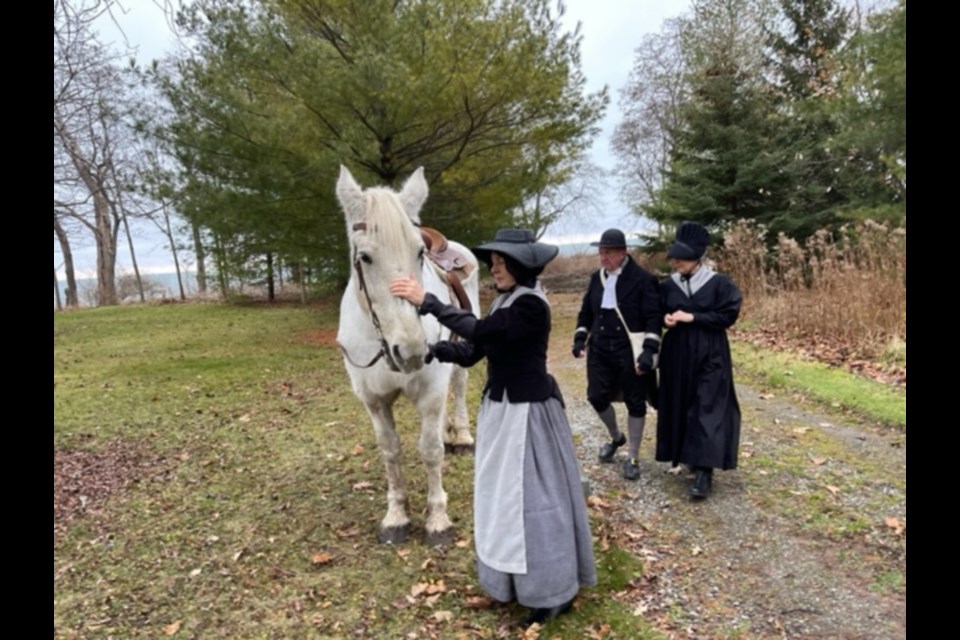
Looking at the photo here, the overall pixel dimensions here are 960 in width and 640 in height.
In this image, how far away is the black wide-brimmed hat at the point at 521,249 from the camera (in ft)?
8.07

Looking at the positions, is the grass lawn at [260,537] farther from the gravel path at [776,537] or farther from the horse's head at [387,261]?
the horse's head at [387,261]

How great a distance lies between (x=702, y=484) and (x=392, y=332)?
2.66 meters

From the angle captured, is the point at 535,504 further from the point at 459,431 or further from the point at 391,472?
the point at 459,431

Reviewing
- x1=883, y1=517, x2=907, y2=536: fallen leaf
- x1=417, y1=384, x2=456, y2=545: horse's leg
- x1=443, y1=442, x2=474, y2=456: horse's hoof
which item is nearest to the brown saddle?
x1=417, y1=384, x2=456, y2=545: horse's leg

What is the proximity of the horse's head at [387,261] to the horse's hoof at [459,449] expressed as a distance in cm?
239

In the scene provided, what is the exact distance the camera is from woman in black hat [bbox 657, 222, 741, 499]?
12.0 feet

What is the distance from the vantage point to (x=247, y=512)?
3986mm

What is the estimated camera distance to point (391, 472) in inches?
136

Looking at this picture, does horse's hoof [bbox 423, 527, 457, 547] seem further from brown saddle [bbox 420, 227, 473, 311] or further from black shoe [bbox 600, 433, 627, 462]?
black shoe [bbox 600, 433, 627, 462]

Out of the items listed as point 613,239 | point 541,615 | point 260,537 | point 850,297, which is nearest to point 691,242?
point 613,239

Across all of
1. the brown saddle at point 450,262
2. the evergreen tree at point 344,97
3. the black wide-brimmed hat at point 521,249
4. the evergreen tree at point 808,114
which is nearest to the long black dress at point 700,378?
the brown saddle at point 450,262

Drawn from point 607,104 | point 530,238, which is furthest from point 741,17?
point 530,238

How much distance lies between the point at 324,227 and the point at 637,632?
359 inches
